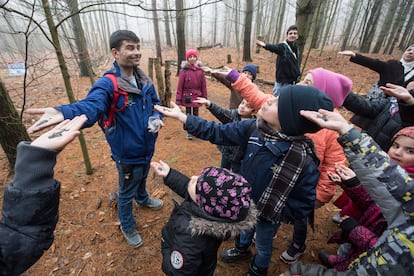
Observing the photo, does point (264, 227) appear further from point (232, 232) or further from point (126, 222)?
point (126, 222)

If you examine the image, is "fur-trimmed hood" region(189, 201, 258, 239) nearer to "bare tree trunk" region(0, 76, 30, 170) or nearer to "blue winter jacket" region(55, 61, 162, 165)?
"blue winter jacket" region(55, 61, 162, 165)

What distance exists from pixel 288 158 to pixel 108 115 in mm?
1775

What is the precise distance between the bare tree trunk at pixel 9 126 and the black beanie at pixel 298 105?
3752mm

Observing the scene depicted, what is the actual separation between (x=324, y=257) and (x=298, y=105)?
2.10 metres

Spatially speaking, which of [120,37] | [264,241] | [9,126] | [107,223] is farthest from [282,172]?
[9,126]

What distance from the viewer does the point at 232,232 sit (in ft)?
4.93

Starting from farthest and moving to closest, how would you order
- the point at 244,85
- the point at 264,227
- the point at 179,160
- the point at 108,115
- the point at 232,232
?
the point at 179,160 < the point at 244,85 < the point at 108,115 < the point at 264,227 < the point at 232,232

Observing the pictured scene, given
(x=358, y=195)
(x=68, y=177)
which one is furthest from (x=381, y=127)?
(x=68, y=177)

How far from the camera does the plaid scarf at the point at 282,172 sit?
170cm

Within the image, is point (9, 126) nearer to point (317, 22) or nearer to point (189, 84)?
point (189, 84)

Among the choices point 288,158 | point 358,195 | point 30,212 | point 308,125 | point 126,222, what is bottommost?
point 126,222

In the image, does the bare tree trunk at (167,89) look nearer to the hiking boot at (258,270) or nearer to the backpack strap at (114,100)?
the backpack strap at (114,100)

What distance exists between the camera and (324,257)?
2.59 metres

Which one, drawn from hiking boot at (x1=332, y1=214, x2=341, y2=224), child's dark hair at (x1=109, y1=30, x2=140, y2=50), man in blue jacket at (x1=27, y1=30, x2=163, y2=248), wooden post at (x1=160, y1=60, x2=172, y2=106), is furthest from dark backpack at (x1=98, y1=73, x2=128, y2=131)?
wooden post at (x1=160, y1=60, x2=172, y2=106)
